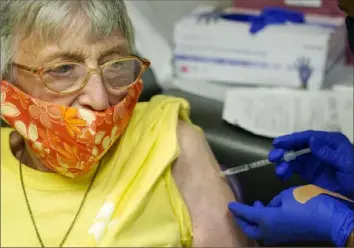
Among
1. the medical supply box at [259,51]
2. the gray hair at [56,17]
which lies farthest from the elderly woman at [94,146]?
the medical supply box at [259,51]

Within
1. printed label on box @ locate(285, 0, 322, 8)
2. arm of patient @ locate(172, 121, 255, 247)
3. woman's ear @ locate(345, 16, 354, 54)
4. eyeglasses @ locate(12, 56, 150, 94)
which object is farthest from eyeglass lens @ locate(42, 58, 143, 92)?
printed label on box @ locate(285, 0, 322, 8)

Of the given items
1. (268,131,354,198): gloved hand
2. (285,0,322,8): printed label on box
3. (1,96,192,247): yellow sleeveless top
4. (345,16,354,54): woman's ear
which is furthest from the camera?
(285,0,322,8): printed label on box

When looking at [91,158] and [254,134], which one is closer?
[91,158]

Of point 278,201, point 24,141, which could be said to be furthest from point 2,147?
point 278,201

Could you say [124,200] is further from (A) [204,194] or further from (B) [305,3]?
(B) [305,3]

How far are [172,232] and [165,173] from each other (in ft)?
0.37

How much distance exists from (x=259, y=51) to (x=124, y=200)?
2.14ft

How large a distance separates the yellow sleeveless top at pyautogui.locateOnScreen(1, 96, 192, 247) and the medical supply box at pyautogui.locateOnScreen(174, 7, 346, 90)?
1.11 feet

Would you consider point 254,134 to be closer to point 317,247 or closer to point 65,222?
point 317,247

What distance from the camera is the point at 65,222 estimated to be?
1267 mm

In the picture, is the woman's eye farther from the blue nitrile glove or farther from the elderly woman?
the blue nitrile glove

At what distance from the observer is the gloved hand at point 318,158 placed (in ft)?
3.70

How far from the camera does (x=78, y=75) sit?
1166 millimetres

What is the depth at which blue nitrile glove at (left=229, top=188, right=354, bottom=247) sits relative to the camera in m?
1.02
